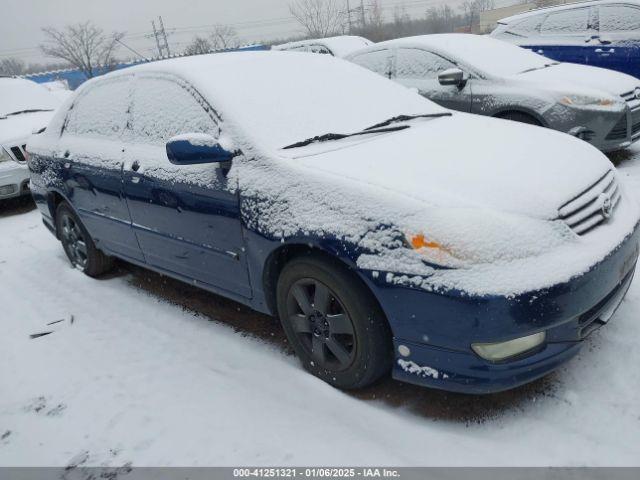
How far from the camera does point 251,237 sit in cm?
255

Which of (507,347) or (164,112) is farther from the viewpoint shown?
(164,112)

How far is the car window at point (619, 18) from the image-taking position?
21.6 feet

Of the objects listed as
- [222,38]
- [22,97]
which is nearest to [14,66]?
[222,38]

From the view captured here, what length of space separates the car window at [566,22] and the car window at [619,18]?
0.21 m

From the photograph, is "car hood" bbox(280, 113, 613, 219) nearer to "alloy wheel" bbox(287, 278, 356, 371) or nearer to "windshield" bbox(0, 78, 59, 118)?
"alloy wheel" bbox(287, 278, 356, 371)

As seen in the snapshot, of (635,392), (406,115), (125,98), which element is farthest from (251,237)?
(635,392)

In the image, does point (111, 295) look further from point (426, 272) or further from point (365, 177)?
point (426, 272)

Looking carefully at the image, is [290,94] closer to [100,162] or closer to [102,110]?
[100,162]

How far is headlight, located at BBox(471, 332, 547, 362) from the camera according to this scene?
195cm

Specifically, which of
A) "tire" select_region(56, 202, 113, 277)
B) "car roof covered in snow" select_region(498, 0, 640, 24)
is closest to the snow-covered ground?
"tire" select_region(56, 202, 113, 277)

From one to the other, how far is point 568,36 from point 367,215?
662cm

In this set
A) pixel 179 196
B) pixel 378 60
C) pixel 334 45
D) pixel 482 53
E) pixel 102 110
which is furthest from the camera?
pixel 334 45

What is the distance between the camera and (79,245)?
14.2 ft

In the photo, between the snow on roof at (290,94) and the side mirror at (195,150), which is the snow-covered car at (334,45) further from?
the side mirror at (195,150)
